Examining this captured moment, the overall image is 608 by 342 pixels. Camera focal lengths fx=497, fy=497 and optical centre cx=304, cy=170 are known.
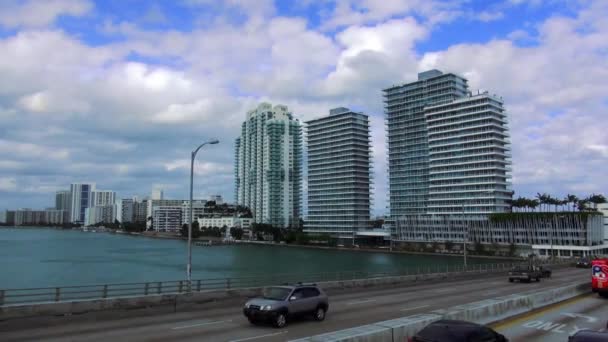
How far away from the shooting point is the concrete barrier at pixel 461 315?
1248 cm

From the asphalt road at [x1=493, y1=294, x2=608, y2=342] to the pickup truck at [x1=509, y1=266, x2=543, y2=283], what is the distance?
878 inches

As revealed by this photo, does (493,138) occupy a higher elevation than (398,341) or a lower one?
higher

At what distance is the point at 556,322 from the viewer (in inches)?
816

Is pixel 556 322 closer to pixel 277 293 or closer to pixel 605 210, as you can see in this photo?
pixel 277 293

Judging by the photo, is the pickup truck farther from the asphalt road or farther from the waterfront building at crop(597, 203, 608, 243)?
the waterfront building at crop(597, 203, 608, 243)

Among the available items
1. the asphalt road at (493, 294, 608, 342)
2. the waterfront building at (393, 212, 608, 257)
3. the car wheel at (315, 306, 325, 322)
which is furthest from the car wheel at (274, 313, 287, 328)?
the waterfront building at (393, 212, 608, 257)

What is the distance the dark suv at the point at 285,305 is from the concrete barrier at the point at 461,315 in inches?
235

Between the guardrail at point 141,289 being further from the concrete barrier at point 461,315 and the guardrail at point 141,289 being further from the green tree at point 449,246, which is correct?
the green tree at point 449,246

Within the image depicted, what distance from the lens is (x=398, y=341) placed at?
44.4 feet

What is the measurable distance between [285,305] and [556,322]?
11.3 meters

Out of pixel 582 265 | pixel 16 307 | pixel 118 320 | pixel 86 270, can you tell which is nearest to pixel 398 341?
pixel 118 320

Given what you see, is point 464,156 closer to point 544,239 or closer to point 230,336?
point 544,239

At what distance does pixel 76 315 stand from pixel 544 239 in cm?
17889

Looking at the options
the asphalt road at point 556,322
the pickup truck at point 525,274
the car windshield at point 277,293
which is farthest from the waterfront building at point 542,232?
the car windshield at point 277,293
